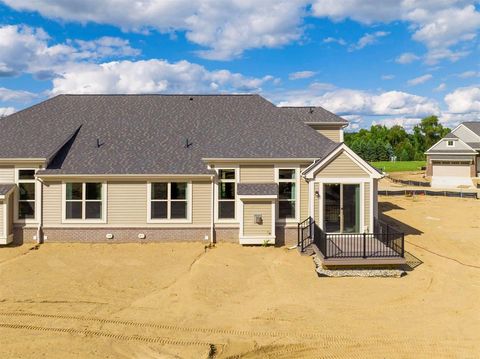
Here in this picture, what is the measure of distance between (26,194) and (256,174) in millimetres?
11208

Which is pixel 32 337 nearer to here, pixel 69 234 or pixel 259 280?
pixel 259 280

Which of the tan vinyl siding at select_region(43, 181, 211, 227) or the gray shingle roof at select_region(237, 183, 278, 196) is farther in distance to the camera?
the tan vinyl siding at select_region(43, 181, 211, 227)

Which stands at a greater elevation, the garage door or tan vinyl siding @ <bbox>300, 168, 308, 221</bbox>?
the garage door

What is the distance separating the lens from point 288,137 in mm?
20297

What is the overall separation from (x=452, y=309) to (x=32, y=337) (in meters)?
11.4

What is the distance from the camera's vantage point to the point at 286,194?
18.8 metres

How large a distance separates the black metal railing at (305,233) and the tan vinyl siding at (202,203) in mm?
4452

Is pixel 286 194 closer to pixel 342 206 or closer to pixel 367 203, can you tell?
pixel 342 206

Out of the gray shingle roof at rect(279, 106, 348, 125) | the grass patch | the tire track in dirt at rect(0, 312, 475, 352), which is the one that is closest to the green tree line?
the grass patch

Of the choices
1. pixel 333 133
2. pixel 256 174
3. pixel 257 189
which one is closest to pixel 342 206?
pixel 257 189

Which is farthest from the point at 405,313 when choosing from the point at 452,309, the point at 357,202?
the point at 357,202

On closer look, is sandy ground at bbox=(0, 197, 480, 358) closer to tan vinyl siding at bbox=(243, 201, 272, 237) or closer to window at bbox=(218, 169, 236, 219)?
tan vinyl siding at bbox=(243, 201, 272, 237)

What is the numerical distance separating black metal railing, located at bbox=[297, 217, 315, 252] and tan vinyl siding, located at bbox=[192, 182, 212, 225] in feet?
14.6

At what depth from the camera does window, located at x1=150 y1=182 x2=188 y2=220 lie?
18.4 m
